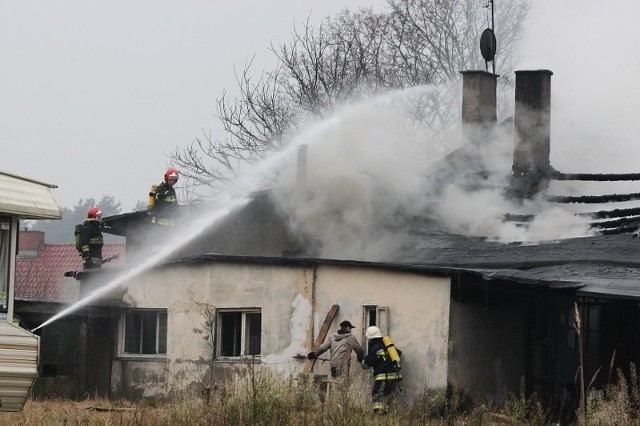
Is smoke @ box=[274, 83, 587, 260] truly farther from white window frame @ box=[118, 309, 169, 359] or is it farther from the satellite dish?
white window frame @ box=[118, 309, 169, 359]

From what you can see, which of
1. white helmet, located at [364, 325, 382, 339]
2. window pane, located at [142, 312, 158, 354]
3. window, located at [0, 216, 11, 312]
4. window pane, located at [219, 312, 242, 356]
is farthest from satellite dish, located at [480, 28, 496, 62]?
window, located at [0, 216, 11, 312]

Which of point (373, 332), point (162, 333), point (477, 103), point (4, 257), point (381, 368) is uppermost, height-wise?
point (477, 103)

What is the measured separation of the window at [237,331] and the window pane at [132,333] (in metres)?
1.89

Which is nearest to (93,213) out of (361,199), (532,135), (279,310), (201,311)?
(201,311)

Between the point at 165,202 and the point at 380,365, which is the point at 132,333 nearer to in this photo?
the point at 165,202

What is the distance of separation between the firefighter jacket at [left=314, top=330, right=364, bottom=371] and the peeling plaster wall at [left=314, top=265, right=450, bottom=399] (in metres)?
0.58

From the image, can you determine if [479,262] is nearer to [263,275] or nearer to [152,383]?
[263,275]

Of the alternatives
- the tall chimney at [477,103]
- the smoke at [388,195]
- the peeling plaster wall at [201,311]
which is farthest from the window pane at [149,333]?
the tall chimney at [477,103]

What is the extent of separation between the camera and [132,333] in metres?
22.7

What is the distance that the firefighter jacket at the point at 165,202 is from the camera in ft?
76.0

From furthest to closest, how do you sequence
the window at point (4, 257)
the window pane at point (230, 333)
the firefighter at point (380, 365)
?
the window pane at point (230, 333)
the firefighter at point (380, 365)
the window at point (4, 257)

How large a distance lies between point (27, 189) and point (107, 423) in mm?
2696

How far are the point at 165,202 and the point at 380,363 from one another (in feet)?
21.3

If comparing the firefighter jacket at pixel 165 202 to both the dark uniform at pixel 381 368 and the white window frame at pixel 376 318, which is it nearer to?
the white window frame at pixel 376 318
